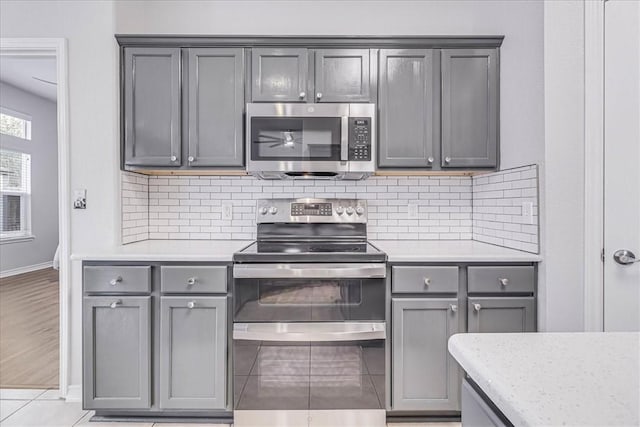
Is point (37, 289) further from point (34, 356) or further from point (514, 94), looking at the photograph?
point (514, 94)

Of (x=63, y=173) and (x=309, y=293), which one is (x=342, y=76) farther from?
(x=63, y=173)

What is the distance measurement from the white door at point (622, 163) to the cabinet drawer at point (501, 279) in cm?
33

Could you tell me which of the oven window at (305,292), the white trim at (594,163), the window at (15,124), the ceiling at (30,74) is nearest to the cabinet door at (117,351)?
the oven window at (305,292)

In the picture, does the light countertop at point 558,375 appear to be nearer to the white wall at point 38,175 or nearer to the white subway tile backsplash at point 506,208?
the white subway tile backsplash at point 506,208

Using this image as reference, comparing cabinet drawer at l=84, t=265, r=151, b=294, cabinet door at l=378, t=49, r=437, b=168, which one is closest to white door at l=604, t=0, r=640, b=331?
cabinet door at l=378, t=49, r=437, b=168

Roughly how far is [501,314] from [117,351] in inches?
81.6

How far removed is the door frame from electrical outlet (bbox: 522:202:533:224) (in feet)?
8.82

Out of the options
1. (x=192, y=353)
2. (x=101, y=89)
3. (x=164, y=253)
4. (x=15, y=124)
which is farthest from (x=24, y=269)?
(x=192, y=353)

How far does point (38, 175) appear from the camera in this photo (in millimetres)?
5945

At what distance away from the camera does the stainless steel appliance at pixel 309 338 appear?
195 centimetres

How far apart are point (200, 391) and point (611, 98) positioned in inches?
98.9

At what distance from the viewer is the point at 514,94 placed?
2.17m

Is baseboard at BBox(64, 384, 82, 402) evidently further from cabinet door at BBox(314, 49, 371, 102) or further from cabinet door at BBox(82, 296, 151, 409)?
cabinet door at BBox(314, 49, 371, 102)

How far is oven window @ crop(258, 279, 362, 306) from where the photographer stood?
1.97m
